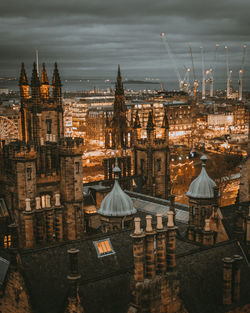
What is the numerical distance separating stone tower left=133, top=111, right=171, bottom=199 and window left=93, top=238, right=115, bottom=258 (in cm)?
2566

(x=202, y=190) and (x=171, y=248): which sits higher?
(x=171, y=248)

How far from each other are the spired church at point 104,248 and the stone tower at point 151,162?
486cm

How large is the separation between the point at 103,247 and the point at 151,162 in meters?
26.6

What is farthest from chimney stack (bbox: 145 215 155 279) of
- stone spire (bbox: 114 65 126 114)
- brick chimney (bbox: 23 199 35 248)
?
stone spire (bbox: 114 65 126 114)

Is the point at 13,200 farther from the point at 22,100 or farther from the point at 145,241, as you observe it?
the point at 145,241

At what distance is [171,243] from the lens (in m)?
20.0

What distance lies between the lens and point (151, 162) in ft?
170

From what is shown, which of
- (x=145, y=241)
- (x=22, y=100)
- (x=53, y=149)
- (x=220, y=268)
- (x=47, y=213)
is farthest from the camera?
(x=22, y=100)

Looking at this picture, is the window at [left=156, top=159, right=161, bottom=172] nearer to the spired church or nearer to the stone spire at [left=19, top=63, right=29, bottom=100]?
the spired church

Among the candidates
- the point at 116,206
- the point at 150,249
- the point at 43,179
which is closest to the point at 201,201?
the point at 116,206

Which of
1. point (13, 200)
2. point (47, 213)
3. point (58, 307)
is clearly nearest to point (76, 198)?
point (13, 200)

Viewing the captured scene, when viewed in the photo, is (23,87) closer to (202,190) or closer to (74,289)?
(202,190)

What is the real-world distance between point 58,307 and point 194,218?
16.7m

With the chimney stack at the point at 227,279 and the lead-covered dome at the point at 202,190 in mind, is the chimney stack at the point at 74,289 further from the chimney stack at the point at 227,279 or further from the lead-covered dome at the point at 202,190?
the lead-covered dome at the point at 202,190
